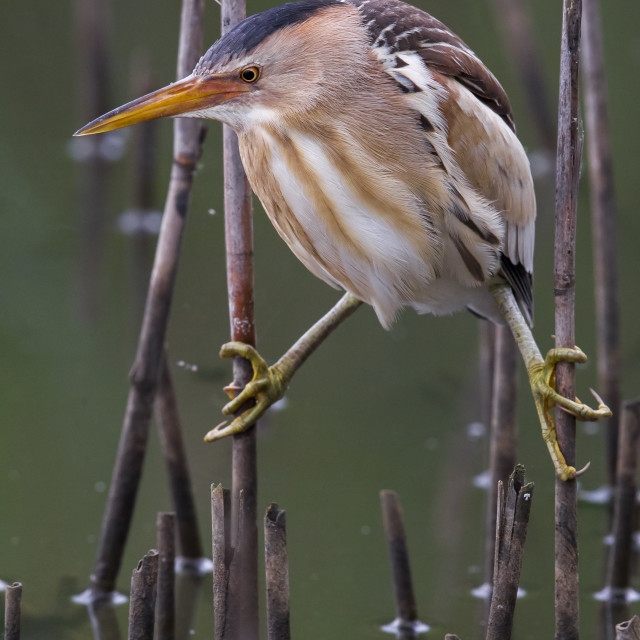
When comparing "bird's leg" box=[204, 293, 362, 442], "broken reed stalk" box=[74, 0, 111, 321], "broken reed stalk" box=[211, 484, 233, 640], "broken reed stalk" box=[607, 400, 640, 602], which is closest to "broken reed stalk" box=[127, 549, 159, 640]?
"broken reed stalk" box=[211, 484, 233, 640]

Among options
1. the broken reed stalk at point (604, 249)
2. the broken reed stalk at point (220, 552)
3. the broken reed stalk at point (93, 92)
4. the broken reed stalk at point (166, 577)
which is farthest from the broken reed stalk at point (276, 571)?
the broken reed stalk at point (93, 92)

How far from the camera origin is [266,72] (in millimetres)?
2000

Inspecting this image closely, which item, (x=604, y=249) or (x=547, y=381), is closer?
(x=547, y=381)

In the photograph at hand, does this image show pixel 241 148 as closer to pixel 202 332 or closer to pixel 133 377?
pixel 133 377

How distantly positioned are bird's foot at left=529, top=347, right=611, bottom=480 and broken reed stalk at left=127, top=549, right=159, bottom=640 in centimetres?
70

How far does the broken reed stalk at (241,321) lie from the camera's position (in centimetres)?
212

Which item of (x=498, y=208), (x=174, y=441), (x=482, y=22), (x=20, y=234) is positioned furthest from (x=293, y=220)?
(x=482, y=22)

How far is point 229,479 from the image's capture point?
3256 mm

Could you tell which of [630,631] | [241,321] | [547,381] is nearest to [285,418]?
[241,321]

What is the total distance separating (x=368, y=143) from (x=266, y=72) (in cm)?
21

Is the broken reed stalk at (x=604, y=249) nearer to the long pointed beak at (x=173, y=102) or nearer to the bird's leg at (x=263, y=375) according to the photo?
the bird's leg at (x=263, y=375)

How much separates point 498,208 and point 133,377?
2.93 feet

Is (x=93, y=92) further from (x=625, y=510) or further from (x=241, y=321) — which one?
(x=625, y=510)

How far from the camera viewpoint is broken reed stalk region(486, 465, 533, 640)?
72.8 inches
